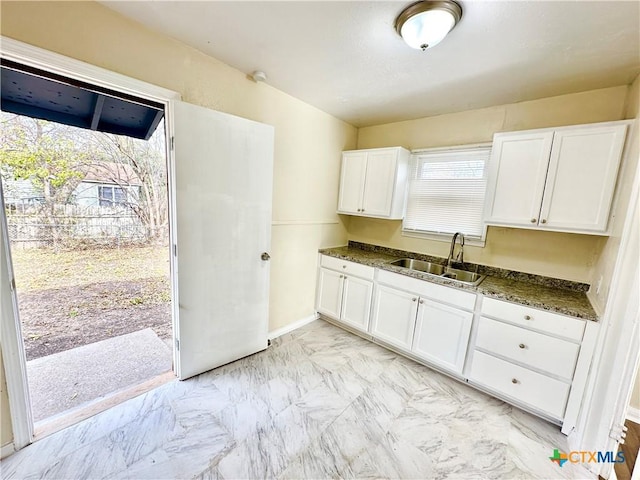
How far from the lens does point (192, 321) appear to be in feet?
6.44

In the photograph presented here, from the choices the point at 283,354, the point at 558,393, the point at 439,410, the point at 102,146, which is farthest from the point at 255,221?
the point at 558,393

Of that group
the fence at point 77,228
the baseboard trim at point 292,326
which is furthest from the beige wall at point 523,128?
the fence at point 77,228

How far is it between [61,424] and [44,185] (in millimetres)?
1876

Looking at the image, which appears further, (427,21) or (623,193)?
(623,193)

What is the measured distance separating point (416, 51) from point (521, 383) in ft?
7.92

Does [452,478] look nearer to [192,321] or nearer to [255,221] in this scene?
[192,321]

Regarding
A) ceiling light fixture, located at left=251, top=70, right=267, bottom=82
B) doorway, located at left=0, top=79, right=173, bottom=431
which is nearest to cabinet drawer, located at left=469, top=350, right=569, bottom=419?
doorway, located at left=0, top=79, right=173, bottom=431

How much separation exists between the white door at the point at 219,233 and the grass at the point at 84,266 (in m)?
1.33

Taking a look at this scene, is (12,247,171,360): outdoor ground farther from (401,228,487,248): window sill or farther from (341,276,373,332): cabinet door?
(401,228,487,248): window sill

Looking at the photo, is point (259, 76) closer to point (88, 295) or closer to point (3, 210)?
point (3, 210)

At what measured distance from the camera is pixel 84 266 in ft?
8.23

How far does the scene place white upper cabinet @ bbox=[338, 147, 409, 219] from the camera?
2.67m

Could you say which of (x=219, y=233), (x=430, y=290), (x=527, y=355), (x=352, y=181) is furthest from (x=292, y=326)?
(x=527, y=355)

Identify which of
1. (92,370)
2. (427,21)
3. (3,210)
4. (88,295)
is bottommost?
(92,370)
